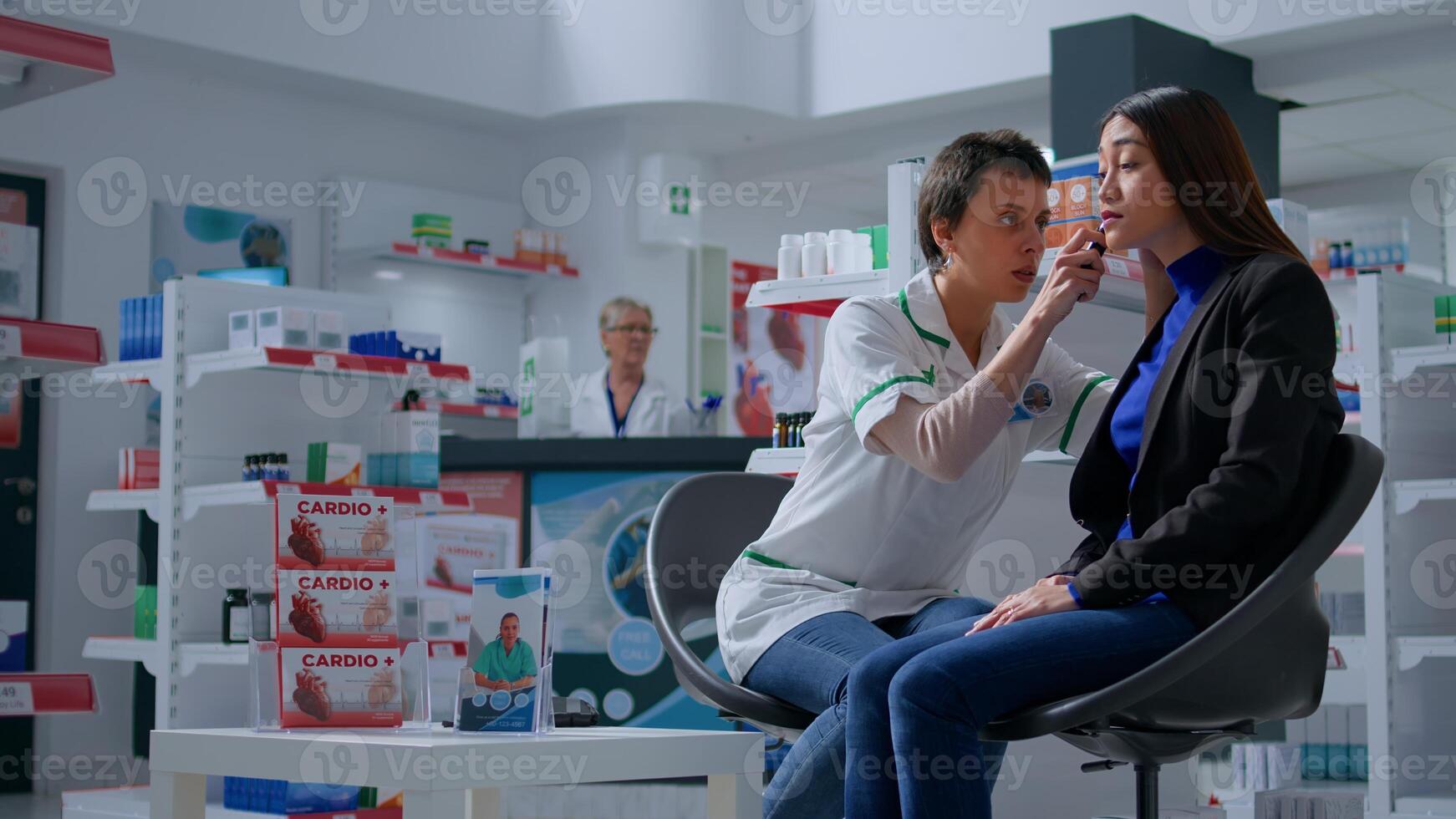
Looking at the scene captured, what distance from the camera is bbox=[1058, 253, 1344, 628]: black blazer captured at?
1657 millimetres

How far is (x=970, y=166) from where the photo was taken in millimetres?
2193

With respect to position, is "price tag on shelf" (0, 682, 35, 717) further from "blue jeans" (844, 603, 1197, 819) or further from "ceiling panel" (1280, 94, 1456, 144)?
"ceiling panel" (1280, 94, 1456, 144)

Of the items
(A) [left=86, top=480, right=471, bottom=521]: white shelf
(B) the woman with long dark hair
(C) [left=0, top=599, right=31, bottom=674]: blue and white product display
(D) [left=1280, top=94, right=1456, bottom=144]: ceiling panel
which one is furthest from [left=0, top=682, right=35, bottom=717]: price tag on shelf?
(D) [left=1280, top=94, right=1456, bottom=144]: ceiling panel

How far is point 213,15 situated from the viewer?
22.2 feet

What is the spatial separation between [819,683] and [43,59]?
2278 millimetres

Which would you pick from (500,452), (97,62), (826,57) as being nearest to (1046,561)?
(97,62)

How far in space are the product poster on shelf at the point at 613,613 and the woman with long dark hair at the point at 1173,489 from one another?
3.47m

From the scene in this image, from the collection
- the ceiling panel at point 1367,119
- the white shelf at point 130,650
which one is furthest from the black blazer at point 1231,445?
the ceiling panel at point 1367,119

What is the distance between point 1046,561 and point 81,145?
521 cm

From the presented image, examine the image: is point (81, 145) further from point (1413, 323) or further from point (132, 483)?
point (1413, 323)

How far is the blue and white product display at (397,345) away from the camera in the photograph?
4.56 m

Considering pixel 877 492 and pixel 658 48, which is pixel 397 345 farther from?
pixel 658 48

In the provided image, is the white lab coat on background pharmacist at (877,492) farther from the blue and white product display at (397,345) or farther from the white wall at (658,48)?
the white wall at (658,48)

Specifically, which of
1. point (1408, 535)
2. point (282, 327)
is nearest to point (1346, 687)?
point (1408, 535)
